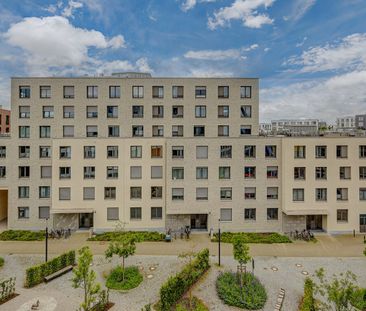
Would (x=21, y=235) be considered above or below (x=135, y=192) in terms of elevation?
below

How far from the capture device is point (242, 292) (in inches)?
704

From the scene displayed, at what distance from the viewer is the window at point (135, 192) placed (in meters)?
32.7

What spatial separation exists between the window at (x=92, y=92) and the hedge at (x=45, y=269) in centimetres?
2025

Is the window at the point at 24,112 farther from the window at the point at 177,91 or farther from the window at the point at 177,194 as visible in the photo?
the window at the point at 177,194

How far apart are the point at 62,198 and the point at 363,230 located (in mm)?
36269

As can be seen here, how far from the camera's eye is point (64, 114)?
113 ft

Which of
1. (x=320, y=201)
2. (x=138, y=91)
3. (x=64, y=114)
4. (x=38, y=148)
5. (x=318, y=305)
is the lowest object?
(x=318, y=305)

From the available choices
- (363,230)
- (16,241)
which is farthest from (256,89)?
(16,241)

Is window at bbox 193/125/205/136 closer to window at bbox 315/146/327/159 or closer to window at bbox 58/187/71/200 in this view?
window at bbox 315/146/327/159

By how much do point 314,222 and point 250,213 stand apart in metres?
8.02

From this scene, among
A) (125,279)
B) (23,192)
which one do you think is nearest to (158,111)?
(23,192)

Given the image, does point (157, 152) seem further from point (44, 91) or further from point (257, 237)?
point (44, 91)

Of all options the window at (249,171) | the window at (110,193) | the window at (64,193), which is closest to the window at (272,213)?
the window at (249,171)

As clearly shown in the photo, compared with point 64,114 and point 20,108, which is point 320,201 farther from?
point 20,108
